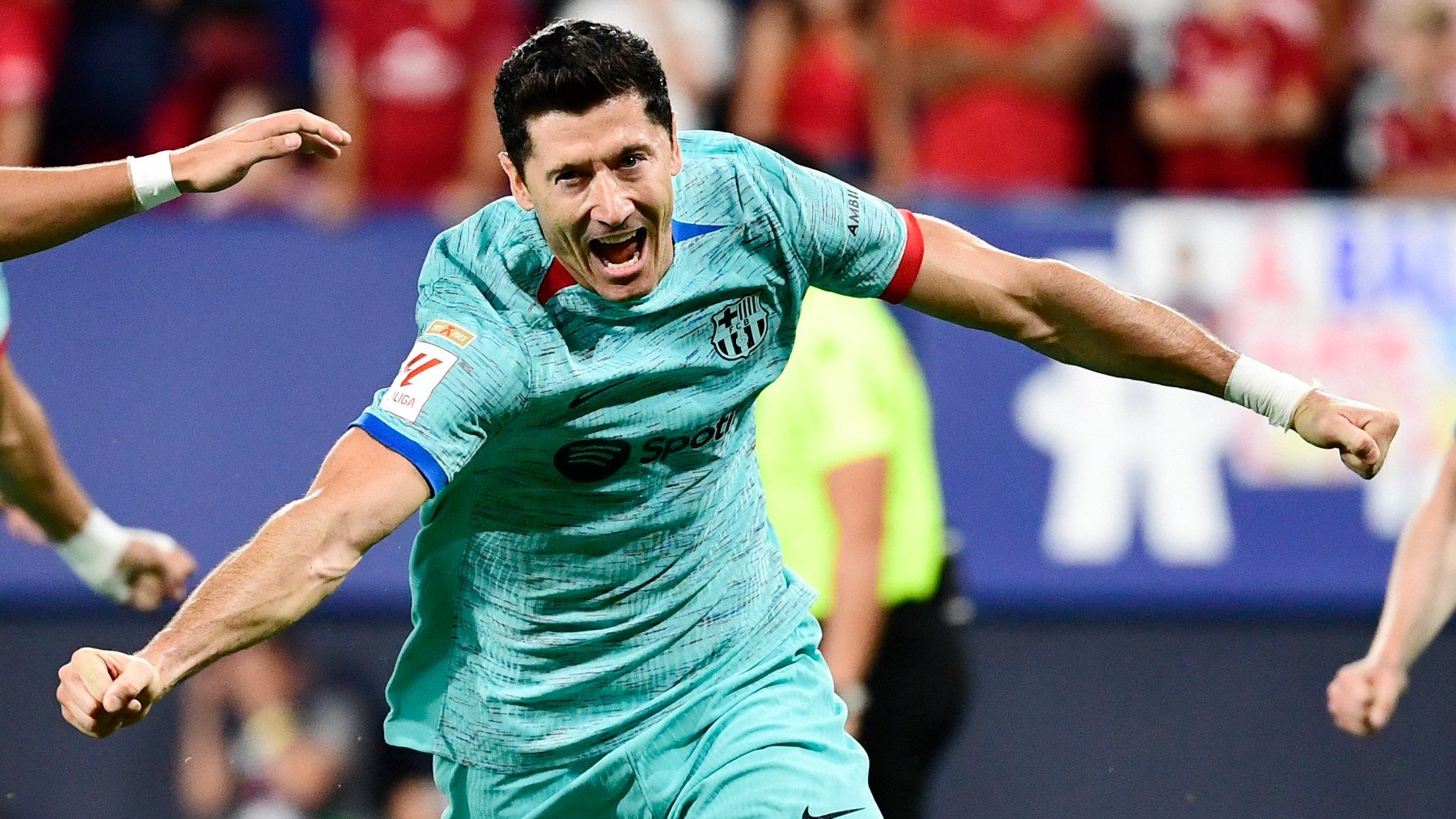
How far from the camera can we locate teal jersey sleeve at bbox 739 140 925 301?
3.93 meters

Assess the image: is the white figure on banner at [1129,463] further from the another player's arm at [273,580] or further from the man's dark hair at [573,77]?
the another player's arm at [273,580]

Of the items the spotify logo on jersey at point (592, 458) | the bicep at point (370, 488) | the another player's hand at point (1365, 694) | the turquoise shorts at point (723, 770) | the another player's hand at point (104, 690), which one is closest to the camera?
the another player's hand at point (104, 690)

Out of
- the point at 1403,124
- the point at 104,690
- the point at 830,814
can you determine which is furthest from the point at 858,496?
the point at 1403,124

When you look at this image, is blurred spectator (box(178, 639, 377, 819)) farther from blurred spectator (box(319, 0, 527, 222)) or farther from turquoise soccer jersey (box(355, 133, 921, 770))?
turquoise soccer jersey (box(355, 133, 921, 770))

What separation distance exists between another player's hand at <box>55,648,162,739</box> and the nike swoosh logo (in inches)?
37.8

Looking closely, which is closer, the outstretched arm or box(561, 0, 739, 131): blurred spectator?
the outstretched arm

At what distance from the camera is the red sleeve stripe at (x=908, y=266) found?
158 inches

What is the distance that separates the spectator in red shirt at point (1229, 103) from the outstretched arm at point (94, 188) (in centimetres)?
540

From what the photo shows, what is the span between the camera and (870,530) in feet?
17.7

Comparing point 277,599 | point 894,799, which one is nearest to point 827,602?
point 894,799

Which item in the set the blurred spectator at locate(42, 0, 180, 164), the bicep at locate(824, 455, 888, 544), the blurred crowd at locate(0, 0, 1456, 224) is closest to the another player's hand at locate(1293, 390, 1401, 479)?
the bicep at locate(824, 455, 888, 544)

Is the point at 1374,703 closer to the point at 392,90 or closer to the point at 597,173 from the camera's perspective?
the point at 597,173

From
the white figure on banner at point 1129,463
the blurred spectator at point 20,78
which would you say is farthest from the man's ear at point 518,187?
the blurred spectator at point 20,78

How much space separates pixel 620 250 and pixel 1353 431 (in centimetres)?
147
